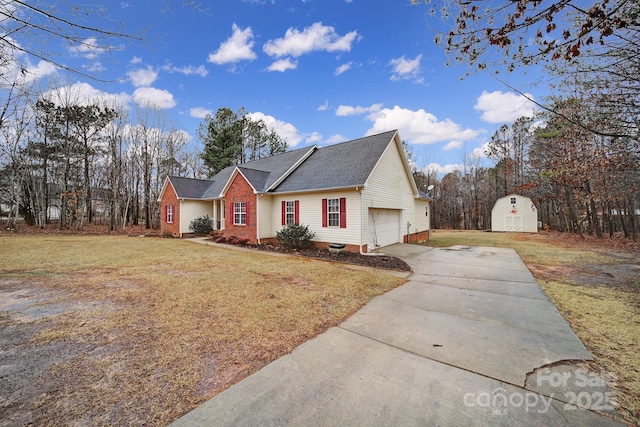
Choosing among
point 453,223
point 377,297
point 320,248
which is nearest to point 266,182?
point 320,248

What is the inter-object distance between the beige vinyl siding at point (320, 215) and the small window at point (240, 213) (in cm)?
172

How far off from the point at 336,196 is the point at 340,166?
84.2 inches

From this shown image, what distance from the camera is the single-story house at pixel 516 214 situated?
88.2 ft

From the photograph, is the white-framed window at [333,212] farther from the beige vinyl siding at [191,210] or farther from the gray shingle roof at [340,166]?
the beige vinyl siding at [191,210]

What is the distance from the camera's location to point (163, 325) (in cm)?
401

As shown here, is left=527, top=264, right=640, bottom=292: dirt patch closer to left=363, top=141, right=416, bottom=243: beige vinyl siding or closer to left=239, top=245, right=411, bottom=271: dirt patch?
left=239, top=245, right=411, bottom=271: dirt patch

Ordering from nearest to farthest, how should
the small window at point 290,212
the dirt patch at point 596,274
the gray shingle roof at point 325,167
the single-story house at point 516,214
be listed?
1. the dirt patch at point 596,274
2. the gray shingle roof at point 325,167
3. the small window at point 290,212
4. the single-story house at point 516,214

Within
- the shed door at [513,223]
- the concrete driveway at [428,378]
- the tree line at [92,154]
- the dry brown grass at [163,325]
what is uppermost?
the tree line at [92,154]

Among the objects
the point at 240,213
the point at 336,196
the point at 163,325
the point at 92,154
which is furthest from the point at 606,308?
the point at 92,154

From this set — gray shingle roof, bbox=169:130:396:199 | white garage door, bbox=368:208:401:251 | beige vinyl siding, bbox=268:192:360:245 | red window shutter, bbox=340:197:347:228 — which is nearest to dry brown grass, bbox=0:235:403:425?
beige vinyl siding, bbox=268:192:360:245

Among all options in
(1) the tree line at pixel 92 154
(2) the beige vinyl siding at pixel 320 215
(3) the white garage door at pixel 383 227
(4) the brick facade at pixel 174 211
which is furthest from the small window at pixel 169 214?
(3) the white garage door at pixel 383 227

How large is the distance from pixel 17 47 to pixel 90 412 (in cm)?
377

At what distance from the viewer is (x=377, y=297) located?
18.2 feet

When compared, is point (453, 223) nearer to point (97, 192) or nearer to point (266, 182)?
point (266, 182)
